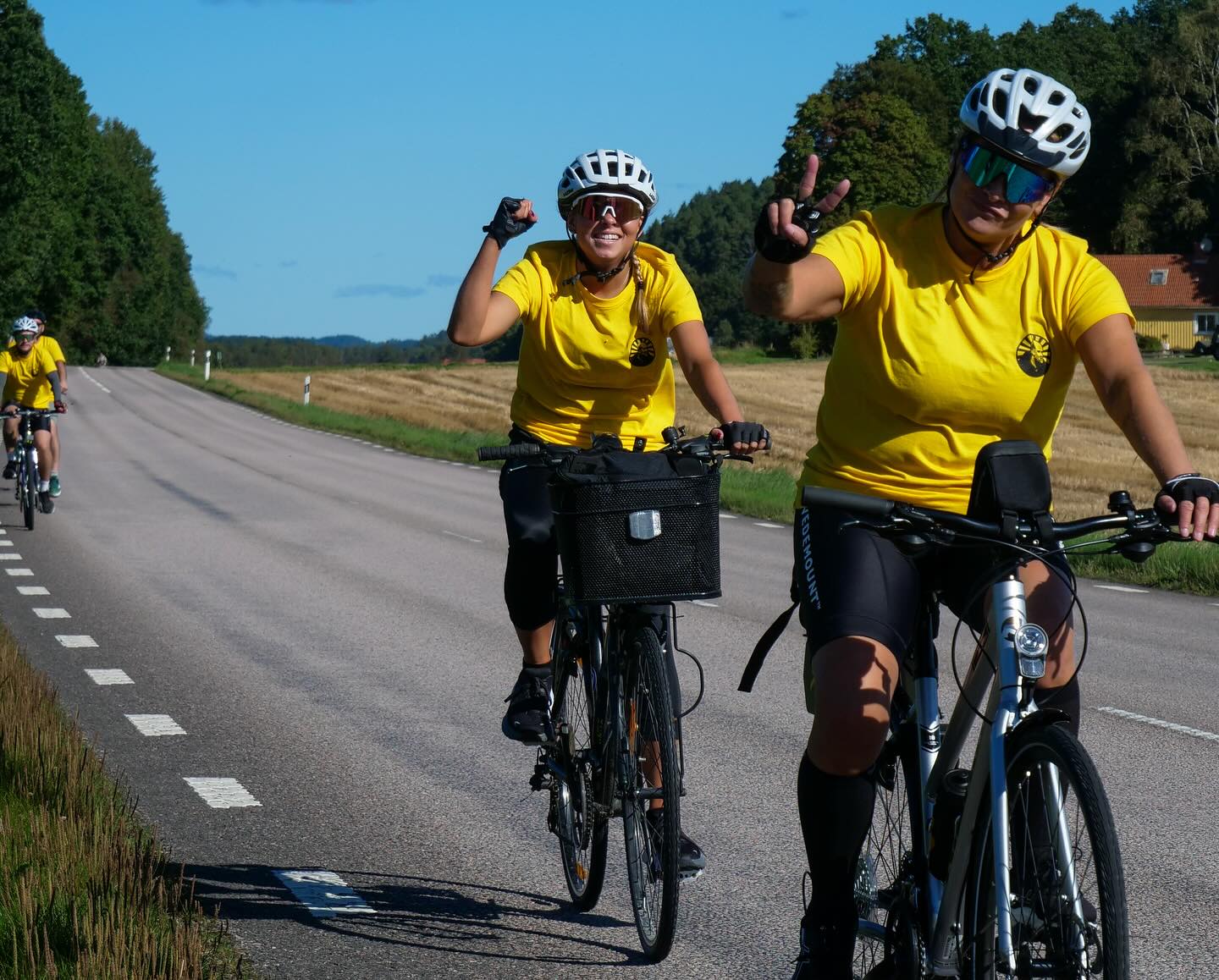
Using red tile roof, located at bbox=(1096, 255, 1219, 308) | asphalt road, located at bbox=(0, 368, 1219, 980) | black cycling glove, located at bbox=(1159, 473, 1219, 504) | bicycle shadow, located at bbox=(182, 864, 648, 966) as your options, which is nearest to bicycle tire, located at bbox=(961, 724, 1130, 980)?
black cycling glove, located at bbox=(1159, 473, 1219, 504)

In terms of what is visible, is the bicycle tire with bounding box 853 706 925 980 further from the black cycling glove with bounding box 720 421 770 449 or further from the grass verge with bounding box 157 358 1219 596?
the grass verge with bounding box 157 358 1219 596

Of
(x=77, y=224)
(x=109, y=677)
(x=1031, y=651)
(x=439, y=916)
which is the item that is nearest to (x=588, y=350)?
(x=439, y=916)

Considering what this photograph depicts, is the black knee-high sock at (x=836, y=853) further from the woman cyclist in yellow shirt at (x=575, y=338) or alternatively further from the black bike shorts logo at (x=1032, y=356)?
the woman cyclist in yellow shirt at (x=575, y=338)

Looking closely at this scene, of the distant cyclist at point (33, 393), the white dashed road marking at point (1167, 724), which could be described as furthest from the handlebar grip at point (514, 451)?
the distant cyclist at point (33, 393)

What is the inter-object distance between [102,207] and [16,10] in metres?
46.2

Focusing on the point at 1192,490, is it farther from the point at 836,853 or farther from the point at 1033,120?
the point at 836,853

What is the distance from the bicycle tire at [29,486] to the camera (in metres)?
17.8

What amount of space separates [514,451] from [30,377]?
1446 cm

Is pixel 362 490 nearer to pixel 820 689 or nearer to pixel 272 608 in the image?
pixel 272 608

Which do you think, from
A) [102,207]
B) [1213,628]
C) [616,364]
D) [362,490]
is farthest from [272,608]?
[102,207]

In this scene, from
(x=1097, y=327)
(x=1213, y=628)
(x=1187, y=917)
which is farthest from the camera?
(x=1213, y=628)

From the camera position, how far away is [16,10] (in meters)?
69.0

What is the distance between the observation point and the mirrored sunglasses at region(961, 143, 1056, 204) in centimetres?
383

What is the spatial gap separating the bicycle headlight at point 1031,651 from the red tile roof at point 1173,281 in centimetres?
9937
